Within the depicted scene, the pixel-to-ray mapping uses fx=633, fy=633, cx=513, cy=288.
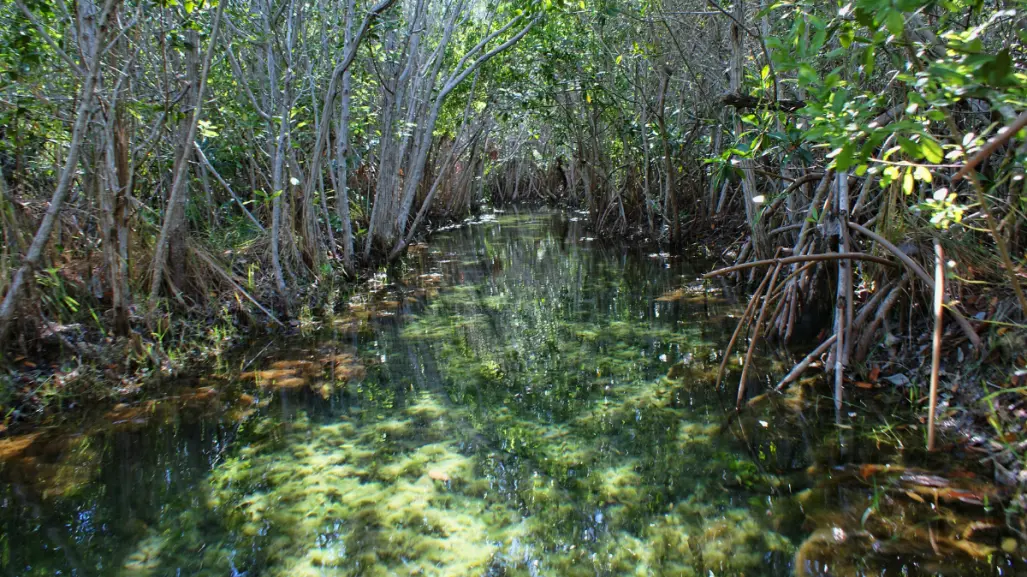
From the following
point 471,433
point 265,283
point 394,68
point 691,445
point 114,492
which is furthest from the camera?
point 394,68

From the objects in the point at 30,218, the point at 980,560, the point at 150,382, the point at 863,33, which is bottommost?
A: the point at 980,560

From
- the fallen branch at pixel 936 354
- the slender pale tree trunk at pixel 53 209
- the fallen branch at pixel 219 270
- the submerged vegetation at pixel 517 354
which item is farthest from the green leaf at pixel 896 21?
the fallen branch at pixel 219 270

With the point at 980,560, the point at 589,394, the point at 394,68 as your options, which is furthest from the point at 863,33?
the point at 394,68

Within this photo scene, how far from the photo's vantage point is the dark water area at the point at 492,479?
281cm

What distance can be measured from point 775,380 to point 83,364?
17.1ft

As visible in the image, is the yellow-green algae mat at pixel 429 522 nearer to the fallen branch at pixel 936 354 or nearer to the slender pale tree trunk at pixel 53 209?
the fallen branch at pixel 936 354

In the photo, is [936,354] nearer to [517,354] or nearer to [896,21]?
[896,21]

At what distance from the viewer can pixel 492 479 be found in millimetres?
3555

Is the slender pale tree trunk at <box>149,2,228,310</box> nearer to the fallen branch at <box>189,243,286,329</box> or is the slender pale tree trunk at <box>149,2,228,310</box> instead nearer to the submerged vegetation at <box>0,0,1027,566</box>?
the submerged vegetation at <box>0,0,1027,566</box>

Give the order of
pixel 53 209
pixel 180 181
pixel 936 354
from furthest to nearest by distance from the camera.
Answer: pixel 180 181 → pixel 53 209 → pixel 936 354

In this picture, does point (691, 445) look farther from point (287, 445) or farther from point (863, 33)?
point (863, 33)

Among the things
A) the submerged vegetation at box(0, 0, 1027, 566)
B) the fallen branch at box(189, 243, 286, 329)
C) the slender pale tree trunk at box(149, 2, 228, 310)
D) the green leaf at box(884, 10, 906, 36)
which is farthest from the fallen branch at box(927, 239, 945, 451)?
the fallen branch at box(189, 243, 286, 329)

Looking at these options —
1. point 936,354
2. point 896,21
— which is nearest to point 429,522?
point 936,354

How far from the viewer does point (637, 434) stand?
13.2ft
